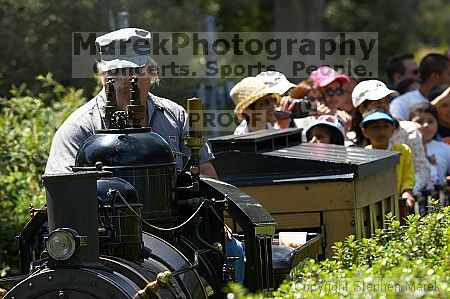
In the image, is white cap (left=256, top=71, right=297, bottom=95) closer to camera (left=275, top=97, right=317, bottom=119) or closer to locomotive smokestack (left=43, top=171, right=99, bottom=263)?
camera (left=275, top=97, right=317, bottom=119)

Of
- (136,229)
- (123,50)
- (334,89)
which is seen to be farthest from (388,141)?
(136,229)

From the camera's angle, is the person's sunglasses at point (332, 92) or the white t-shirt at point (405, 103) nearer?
the person's sunglasses at point (332, 92)

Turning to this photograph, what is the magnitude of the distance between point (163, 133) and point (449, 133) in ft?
21.6

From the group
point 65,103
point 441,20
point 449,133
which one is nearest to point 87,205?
point 65,103

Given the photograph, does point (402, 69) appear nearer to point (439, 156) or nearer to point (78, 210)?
point (439, 156)

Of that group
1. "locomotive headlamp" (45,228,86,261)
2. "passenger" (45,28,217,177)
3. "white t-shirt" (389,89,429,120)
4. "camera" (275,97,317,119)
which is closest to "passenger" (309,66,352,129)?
"camera" (275,97,317,119)

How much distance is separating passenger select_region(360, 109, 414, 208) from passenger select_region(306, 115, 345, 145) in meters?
0.24

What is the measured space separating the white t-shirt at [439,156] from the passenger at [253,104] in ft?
6.00

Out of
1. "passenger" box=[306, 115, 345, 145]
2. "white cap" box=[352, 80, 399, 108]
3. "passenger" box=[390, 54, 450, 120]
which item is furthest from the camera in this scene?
"passenger" box=[390, 54, 450, 120]

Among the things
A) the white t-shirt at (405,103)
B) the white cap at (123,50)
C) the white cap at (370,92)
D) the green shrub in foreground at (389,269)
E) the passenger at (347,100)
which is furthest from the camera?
the white t-shirt at (405,103)

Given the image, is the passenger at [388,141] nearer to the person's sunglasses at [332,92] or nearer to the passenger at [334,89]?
the passenger at [334,89]

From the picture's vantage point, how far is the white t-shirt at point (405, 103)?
13044 mm

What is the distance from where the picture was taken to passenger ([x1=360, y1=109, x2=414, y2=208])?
10664mm

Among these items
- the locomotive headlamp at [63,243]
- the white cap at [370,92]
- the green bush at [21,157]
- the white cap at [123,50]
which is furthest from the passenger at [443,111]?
the locomotive headlamp at [63,243]
